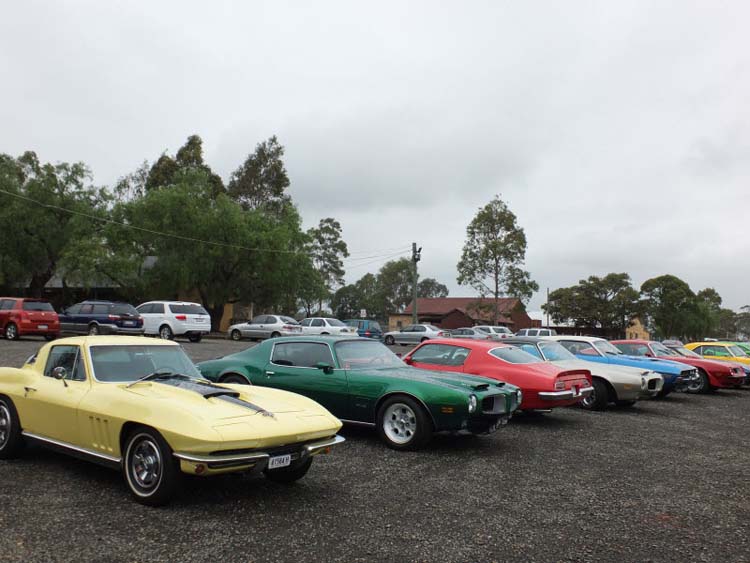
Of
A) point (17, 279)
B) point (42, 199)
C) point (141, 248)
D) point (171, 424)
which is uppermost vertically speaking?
point (42, 199)

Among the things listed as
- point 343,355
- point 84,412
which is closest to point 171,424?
point 84,412

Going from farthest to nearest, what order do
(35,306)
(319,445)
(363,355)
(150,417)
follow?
1. (35,306)
2. (363,355)
3. (319,445)
4. (150,417)

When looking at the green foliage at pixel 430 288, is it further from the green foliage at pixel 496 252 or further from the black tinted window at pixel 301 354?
the black tinted window at pixel 301 354

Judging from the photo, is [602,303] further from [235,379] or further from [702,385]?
[235,379]

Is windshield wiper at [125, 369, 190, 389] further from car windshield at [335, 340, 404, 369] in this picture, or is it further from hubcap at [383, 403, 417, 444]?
hubcap at [383, 403, 417, 444]

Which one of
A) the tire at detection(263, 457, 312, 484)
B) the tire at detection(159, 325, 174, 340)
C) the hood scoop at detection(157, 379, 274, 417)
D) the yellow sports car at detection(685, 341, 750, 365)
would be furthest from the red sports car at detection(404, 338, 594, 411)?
the tire at detection(159, 325, 174, 340)

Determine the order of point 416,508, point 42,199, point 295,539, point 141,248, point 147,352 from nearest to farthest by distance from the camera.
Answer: point 295,539 < point 416,508 < point 147,352 < point 42,199 < point 141,248

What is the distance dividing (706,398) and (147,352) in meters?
13.5

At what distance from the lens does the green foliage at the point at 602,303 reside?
216 feet

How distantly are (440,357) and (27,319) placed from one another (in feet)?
57.0

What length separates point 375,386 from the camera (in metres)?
7.07

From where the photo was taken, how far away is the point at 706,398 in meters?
14.1

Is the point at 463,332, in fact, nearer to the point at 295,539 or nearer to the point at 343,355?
the point at 343,355

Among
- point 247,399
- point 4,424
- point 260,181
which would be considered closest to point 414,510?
point 247,399
